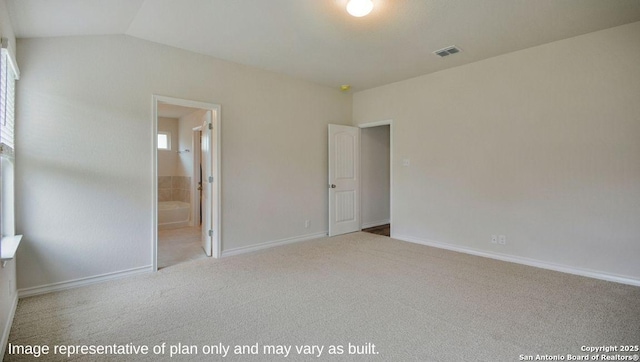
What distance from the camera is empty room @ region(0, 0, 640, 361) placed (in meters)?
2.15

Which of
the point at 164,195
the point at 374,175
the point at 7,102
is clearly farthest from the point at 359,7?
the point at 164,195

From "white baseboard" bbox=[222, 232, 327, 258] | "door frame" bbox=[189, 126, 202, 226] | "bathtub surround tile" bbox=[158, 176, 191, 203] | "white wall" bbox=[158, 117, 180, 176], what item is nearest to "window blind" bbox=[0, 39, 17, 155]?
"white baseboard" bbox=[222, 232, 327, 258]

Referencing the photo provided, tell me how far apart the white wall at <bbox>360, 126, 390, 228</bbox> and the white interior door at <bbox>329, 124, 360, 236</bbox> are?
30cm

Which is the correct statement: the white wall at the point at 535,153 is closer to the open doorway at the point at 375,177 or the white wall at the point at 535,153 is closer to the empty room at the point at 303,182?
the empty room at the point at 303,182

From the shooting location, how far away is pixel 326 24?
2.96 m

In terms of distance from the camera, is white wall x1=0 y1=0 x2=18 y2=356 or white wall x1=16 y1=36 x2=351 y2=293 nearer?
white wall x1=0 y1=0 x2=18 y2=356

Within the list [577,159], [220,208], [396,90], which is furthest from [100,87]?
[577,159]

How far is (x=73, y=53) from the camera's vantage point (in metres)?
2.91

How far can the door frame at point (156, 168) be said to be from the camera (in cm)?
336

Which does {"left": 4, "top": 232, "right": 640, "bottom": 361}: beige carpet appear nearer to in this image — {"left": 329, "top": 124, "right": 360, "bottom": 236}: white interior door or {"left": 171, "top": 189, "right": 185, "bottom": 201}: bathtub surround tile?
{"left": 329, "top": 124, "right": 360, "bottom": 236}: white interior door

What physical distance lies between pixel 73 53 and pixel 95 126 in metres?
0.72

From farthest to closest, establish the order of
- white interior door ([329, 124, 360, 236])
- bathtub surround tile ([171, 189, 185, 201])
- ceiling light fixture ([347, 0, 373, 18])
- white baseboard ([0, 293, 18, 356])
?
bathtub surround tile ([171, 189, 185, 201])
white interior door ([329, 124, 360, 236])
ceiling light fixture ([347, 0, 373, 18])
white baseboard ([0, 293, 18, 356])

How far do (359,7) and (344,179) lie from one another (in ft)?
10.4

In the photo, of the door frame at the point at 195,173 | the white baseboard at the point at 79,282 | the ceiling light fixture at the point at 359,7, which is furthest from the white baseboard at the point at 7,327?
the door frame at the point at 195,173
